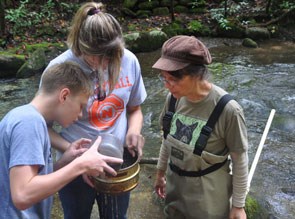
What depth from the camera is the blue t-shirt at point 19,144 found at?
147cm

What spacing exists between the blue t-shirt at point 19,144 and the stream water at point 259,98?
2354 mm

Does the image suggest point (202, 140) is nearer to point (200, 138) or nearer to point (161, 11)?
point (200, 138)

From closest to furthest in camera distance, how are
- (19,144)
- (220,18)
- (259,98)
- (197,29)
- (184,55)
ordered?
(19,144) < (184,55) < (259,98) < (197,29) < (220,18)

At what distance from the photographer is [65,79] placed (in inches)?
65.7

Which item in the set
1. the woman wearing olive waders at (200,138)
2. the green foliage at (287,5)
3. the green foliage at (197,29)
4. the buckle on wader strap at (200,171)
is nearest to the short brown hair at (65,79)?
the woman wearing olive waders at (200,138)

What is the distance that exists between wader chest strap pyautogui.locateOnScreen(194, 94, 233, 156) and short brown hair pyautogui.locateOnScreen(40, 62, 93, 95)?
61 cm

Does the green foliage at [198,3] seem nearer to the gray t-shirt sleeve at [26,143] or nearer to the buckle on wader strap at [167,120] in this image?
the buckle on wader strap at [167,120]

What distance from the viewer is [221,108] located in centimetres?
186

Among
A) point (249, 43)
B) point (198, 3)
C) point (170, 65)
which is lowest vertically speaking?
point (249, 43)

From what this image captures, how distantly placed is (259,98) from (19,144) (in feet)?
16.7

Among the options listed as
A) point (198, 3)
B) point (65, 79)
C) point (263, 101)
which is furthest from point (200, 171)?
point (198, 3)

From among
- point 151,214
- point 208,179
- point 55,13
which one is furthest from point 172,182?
point 55,13

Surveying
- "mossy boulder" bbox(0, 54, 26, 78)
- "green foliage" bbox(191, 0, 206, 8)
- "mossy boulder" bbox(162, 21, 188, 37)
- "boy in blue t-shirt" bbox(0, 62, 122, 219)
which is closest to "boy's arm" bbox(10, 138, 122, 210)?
"boy in blue t-shirt" bbox(0, 62, 122, 219)

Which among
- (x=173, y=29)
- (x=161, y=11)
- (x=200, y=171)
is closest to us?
(x=200, y=171)
